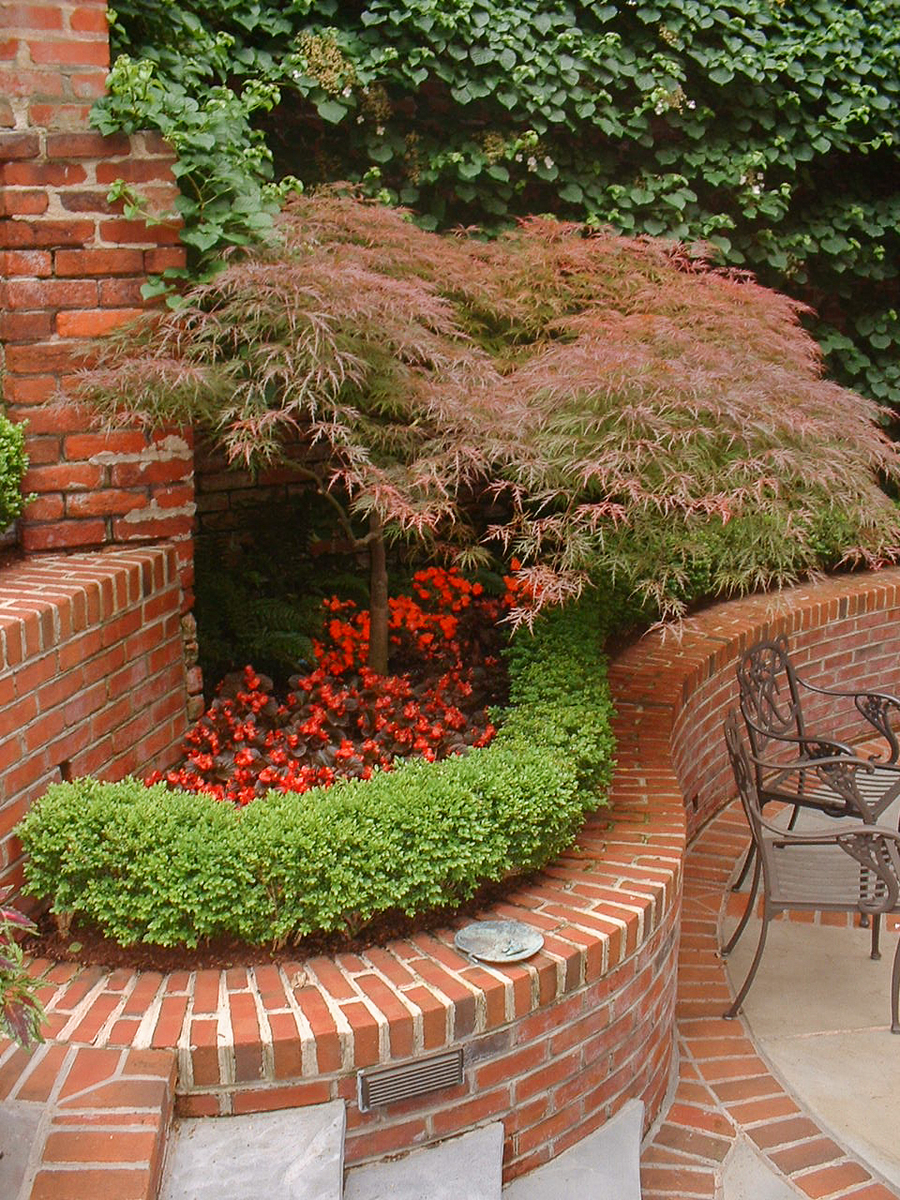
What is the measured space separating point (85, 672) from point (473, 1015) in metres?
1.49

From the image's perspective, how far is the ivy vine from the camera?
5.13 meters

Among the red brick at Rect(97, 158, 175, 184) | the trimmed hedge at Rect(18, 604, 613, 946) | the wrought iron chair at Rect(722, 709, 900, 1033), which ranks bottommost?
the wrought iron chair at Rect(722, 709, 900, 1033)

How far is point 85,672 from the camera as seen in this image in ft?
10.4

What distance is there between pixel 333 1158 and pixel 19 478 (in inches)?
87.3

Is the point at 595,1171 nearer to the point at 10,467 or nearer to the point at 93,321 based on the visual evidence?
the point at 10,467

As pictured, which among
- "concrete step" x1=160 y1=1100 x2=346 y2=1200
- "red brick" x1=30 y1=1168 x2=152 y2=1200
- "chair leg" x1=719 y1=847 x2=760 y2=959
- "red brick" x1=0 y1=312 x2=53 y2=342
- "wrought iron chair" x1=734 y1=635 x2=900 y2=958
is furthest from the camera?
"wrought iron chair" x1=734 y1=635 x2=900 y2=958

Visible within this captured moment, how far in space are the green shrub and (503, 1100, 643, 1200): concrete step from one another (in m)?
2.37

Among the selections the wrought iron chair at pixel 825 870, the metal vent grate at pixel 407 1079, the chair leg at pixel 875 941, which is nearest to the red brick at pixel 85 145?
the wrought iron chair at pixel 825 870

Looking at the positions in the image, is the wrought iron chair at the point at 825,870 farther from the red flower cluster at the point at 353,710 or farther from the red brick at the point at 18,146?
the red brick at the point at 18,146

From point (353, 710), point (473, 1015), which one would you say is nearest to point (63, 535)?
point (353, 710)

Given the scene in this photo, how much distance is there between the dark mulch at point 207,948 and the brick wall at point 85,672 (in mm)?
228

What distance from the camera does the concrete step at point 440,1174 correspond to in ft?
7.87

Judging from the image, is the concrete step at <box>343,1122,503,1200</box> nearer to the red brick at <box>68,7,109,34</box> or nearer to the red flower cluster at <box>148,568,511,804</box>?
the red flower cluster at <box>148,568,511,804</box>

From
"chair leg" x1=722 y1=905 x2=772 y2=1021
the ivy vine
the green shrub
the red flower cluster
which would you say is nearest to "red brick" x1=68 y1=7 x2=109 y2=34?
the ivy vine
